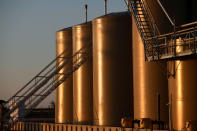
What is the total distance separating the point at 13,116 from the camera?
164 ft

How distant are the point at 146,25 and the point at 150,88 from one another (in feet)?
18.3

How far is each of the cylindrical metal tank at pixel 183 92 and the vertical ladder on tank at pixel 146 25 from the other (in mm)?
2274

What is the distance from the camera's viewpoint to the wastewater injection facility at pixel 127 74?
33.4 m

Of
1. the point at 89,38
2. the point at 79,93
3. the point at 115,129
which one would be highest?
the point at 89,38

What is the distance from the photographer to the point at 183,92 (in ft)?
109

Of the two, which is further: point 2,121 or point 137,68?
point 2,121

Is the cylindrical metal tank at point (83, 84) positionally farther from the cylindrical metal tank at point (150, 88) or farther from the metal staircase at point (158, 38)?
the metal staircase at point (158, 38)

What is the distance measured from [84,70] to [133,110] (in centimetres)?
1022

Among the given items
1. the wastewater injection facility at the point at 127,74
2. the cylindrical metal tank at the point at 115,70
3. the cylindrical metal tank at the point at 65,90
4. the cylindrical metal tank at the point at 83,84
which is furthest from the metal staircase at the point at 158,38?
the cylindrical metal tank at the point at 65,90

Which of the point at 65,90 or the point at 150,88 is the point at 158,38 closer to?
the point at 150,88

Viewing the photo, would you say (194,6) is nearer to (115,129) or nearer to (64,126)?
(115,129)

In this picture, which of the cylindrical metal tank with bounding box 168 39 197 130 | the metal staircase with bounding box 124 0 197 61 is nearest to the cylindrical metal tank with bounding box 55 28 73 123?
the metal staircase with bounding box 124 0 197 61

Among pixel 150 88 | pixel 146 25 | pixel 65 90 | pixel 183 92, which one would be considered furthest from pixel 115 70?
pixel 65 90

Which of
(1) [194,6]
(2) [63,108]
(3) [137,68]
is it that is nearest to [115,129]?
(3) [137,68]
